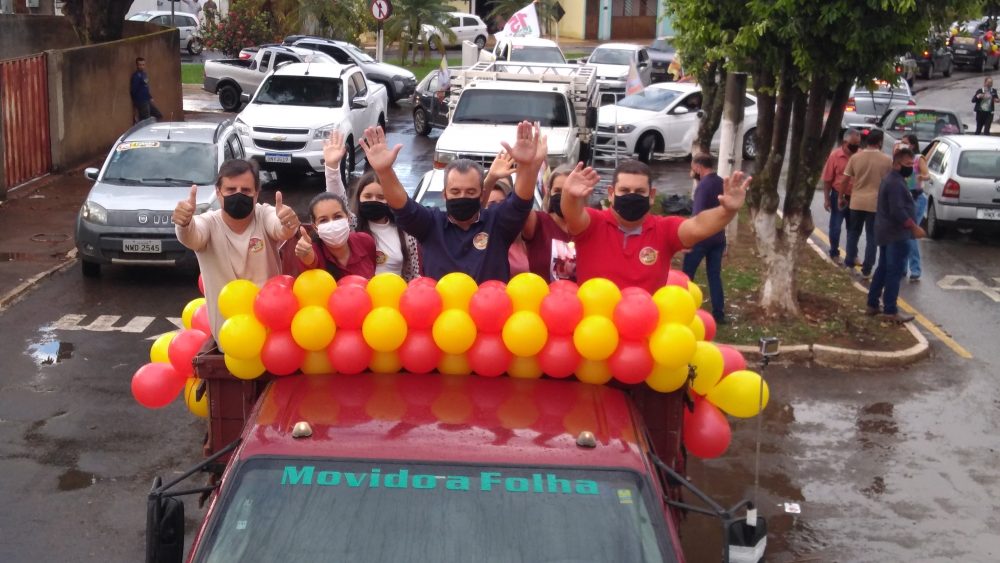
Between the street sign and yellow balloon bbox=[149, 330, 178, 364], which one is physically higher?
the street sign

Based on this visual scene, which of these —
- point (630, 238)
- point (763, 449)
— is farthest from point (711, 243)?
point (630, 238)

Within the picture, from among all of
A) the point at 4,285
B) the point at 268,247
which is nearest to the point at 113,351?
the point at 4,285

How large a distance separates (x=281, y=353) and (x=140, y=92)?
67.8 feet

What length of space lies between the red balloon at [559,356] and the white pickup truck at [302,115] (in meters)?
15.6

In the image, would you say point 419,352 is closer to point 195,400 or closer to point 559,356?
point 559,356

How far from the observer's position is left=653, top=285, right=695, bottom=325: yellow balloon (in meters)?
4.78

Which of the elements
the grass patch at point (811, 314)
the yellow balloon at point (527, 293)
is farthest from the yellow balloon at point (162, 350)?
the grass patch at point (811, 314)

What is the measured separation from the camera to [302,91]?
71.4ft

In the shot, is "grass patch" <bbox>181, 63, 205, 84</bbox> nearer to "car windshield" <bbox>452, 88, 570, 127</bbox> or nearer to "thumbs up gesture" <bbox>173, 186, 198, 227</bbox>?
"car windshield" <bbox>452, 88, 570, 127</bbox>

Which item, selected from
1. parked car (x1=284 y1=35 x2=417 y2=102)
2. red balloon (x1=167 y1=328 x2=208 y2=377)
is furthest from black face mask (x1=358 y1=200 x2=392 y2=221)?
parked car (x1=284 y1=35 x2=417 y2=102)

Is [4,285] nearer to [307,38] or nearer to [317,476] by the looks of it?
[317,476]

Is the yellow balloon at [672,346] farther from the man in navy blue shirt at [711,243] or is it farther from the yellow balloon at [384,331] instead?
the man in navy blue shirt at [711,243]

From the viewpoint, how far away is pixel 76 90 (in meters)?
21.3

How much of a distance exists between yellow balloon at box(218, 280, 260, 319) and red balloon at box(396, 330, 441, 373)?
26.1 inches
